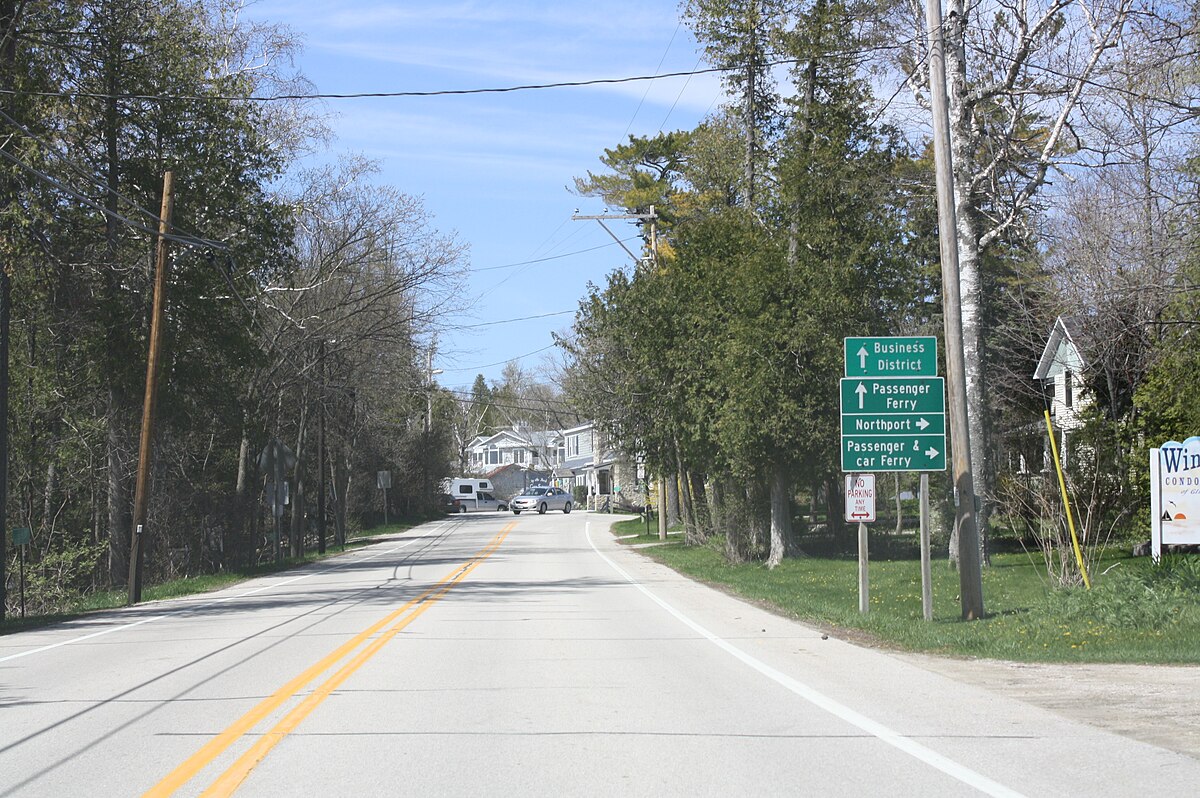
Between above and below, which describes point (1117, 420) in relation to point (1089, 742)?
above

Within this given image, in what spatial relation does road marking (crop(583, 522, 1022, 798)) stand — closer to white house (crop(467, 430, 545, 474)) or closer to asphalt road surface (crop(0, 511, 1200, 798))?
asphalt road surface (crop(0, 511, 1200, 798))

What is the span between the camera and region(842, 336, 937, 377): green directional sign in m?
16.1

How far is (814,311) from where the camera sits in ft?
86.4

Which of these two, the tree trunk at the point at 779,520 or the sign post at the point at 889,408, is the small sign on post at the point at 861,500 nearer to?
the sign post at the point at 889,408

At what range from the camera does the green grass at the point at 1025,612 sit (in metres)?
12.5

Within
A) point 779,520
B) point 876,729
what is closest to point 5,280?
point 876,729

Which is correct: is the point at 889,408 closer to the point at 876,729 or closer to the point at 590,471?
the point at 876,729

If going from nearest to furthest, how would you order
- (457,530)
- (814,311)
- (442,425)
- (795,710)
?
(795,710) → (814,311) → (457,530) → (442,425)

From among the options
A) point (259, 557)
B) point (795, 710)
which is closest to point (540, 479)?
point (259, 557)

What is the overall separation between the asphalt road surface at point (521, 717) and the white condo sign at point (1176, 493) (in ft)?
21.9

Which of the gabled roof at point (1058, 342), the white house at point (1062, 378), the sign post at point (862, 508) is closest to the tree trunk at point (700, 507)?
the white house at point (1062, 378)

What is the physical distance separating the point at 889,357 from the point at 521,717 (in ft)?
29.9

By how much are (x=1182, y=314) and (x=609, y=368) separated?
22.4 metres

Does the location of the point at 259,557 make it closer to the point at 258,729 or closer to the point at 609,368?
the point at 609,368
